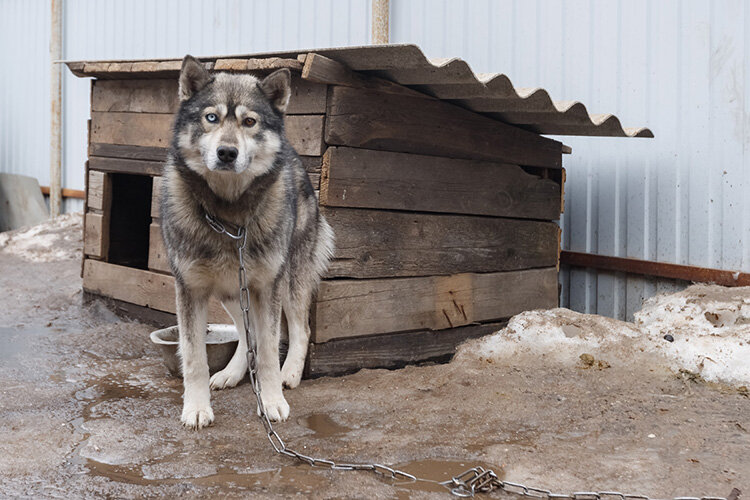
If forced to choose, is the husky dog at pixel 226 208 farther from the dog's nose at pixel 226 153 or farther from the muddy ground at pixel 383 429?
the muddy ground at pixel 383 429

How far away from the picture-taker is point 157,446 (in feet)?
9.70

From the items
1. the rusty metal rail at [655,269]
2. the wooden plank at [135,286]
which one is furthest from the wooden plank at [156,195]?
the rusty metal rail at [655,269]

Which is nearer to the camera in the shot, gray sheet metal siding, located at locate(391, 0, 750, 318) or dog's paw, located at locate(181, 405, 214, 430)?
dog's paw, located at locate(181, 405, 214, 430)

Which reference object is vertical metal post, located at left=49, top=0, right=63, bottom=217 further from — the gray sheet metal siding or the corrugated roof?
the gray sheet metal siding

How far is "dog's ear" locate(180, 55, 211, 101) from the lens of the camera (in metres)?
3.27

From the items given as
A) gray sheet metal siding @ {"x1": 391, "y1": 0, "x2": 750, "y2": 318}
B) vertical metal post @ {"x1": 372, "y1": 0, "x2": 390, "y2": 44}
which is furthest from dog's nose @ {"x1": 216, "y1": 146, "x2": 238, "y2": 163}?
vertical metal post @ {"x1": 372, "y1": 0, "x2": 390, "y2": 44}

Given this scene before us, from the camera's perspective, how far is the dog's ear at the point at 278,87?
3350mm

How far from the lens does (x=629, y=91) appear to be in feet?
16.8

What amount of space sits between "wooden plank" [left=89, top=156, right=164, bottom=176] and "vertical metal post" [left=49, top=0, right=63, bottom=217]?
16.5ft

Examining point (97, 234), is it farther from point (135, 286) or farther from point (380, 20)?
point (380, 20)

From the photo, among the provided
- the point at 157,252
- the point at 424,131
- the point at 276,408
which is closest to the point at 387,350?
the point at 276,408

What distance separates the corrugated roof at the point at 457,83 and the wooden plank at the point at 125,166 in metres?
0.63

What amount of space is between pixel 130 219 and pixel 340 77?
2995 mm

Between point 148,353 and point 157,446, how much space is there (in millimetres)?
1874
